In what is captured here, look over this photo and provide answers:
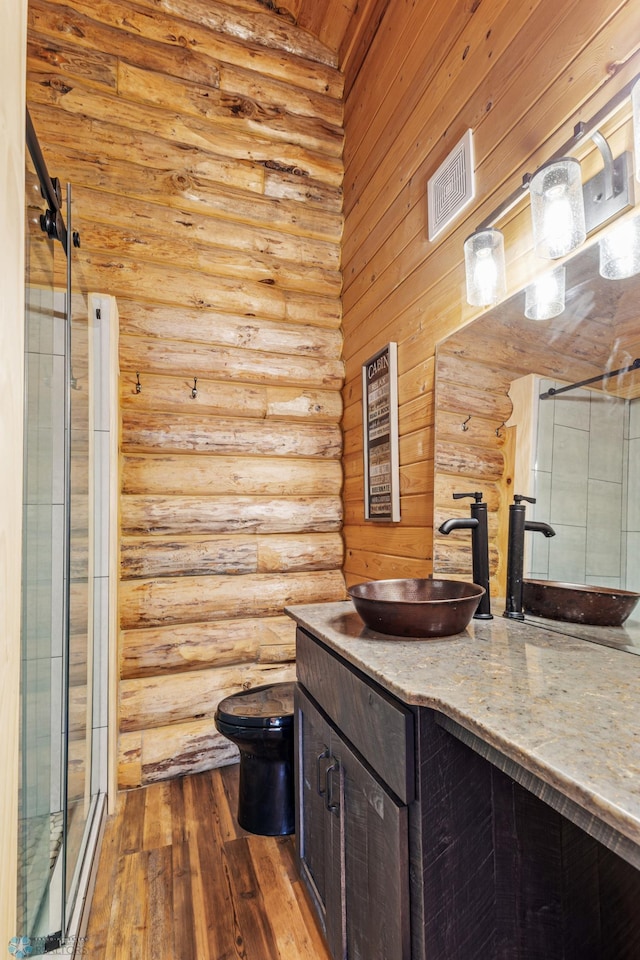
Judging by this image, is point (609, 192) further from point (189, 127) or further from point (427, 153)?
point (189, 127)

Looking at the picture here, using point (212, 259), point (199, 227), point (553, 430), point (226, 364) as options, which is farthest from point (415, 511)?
point (199, 227)

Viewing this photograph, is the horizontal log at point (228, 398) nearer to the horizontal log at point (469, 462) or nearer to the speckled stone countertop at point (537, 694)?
the horizontal log at point (469, 462)

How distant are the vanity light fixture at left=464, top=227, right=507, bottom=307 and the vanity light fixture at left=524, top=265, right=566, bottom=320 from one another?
10cm

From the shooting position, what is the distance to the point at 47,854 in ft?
3.92

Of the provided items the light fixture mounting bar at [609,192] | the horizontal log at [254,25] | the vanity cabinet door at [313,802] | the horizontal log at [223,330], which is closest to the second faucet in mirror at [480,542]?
the vanity cabinet door at [313,802]

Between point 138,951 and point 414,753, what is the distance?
1206 millimetres

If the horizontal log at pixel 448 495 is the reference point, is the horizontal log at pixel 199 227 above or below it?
above

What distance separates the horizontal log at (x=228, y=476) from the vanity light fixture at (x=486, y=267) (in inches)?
56.0

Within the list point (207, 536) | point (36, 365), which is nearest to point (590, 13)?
point (36, 365)

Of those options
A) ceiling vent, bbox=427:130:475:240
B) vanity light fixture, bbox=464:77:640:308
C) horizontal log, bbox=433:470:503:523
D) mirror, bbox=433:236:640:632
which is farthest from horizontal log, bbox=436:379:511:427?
ceiling vent, bbox=427:130:475:240

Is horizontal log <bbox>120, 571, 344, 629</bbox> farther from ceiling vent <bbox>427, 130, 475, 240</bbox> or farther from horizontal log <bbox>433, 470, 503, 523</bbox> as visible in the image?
ceiling vent <bbox>427, 130, 475, 240</bbox>

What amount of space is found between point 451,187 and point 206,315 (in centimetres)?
136

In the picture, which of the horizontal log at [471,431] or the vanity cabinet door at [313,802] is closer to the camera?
the vanity cabinet door at [313,802]

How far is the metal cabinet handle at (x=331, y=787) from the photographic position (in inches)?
49.1
